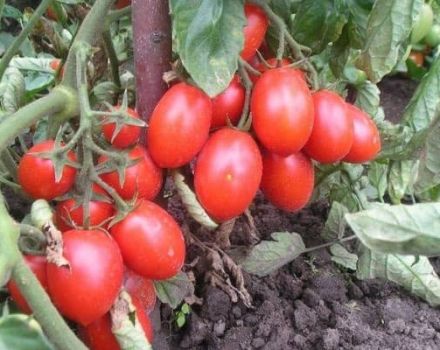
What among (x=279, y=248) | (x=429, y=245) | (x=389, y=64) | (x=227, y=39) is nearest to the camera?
(x=429, y=245)

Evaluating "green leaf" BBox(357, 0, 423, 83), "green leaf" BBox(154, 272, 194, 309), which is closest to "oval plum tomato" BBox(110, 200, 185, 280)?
"green leaf" BBox(154, 272, 194, 309)

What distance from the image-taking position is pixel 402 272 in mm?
1444

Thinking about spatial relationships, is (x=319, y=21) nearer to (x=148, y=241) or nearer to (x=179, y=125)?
(x=179, y=125)

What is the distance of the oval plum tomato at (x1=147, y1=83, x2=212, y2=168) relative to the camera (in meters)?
0.99

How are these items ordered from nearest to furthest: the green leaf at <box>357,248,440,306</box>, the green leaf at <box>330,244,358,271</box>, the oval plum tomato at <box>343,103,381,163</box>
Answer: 1. the oval plum tomato at <box>343,103,381,163</box>
2. the green leaf at <box>357,248,440,306</box>
3. the green leaf at <box>330,244,358,271</box>

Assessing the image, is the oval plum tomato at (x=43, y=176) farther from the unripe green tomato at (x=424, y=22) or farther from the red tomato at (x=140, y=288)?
the unripe green tomato at (x=424, y=22)

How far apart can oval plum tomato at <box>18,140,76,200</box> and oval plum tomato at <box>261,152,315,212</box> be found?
0.88 feet

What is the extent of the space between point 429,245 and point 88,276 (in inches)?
15.0

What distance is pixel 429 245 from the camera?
735 mm

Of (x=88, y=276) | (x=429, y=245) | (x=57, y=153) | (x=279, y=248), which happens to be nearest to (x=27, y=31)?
(x=57, y=153)

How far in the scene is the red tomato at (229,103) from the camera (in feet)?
3.48

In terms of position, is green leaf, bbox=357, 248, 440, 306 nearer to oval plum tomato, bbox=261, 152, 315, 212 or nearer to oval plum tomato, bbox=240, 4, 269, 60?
oval plum tomato, bbox=261, 152, 315, 212

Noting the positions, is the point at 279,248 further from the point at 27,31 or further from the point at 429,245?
the point at 429,245

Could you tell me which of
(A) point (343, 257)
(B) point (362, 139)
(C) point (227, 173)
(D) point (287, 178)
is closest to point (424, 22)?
(A) point (343, 257)
